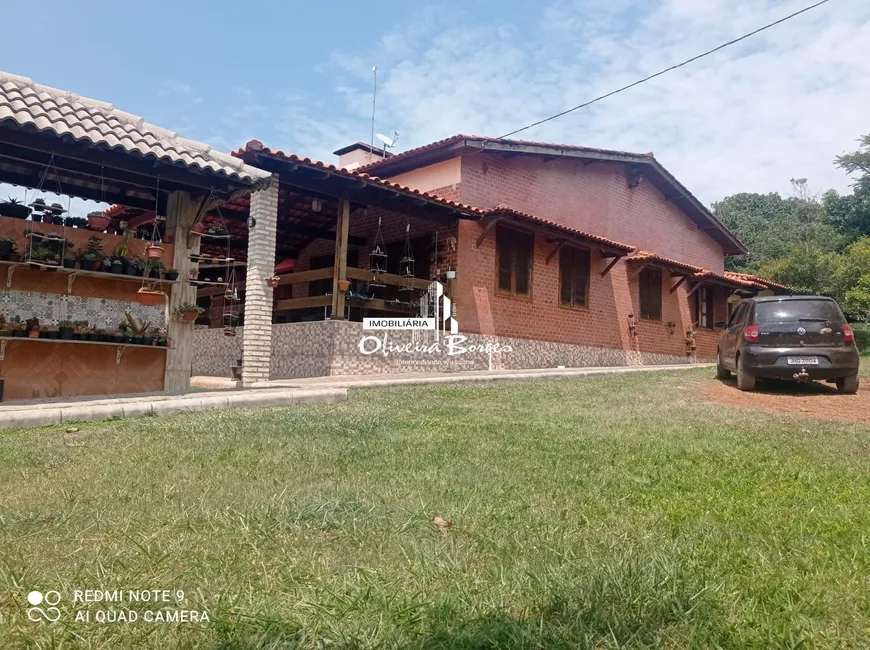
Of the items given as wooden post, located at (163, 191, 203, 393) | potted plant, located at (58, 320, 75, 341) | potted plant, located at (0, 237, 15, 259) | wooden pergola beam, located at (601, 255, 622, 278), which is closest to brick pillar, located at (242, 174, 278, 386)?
wooden post, located at (163, 191, 203, 393)

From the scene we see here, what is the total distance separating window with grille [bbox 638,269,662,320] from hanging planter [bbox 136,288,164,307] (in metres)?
15.2

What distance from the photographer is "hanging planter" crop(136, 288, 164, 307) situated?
912 cm

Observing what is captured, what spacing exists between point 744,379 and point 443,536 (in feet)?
29.0

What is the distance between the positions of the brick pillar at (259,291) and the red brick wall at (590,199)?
505cm

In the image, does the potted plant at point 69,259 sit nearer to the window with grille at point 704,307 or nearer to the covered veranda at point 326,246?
the covered veranda at point 326,246

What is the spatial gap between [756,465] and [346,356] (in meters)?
9.23

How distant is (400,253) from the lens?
16.2m

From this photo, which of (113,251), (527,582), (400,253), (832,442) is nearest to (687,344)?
(400,253)

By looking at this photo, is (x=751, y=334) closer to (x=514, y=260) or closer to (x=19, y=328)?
(x=514, y=260)

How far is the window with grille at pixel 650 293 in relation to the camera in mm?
20578

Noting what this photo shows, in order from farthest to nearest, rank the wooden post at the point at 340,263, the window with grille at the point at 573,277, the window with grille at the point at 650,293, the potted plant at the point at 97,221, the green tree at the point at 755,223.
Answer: the green tree at the point at 755,223, the window with grille at the point at 650,293, the window with grille at the point at 573,277, the wooden post at the point at 340,263, the potted plant at the point at 97,221

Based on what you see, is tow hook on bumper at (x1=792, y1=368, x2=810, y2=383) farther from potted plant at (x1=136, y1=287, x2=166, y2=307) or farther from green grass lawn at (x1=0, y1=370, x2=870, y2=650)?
potted plant at (x1=136, y1=287, x2=166, y2=307)

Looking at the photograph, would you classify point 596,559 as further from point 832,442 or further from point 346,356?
point 346,356

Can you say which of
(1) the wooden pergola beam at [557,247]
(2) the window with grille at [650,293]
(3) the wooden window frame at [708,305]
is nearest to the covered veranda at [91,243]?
(1) the wooden pergola beam at [557,247]
